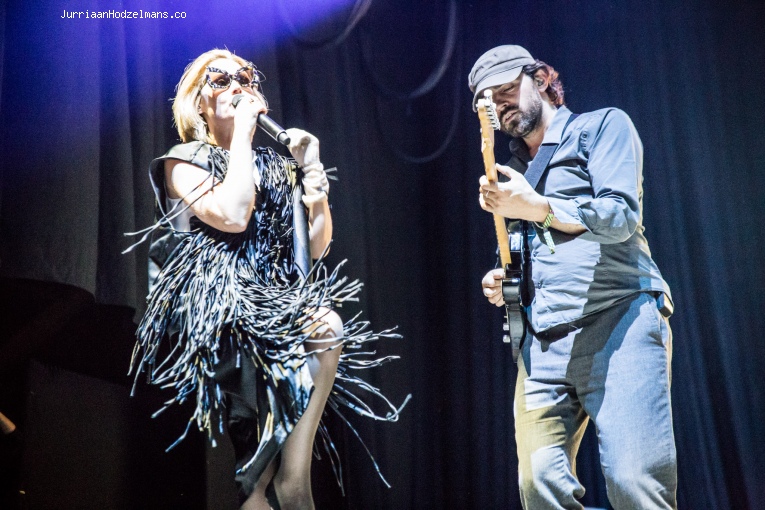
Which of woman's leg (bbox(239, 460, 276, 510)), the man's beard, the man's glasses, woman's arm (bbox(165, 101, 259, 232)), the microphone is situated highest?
the man's glasses

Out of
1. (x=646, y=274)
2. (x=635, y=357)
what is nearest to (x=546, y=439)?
(x=635, y=357)

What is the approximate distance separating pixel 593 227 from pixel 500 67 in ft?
2.19

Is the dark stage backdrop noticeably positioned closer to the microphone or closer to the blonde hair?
the blonde hair

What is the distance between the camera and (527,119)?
2.20m

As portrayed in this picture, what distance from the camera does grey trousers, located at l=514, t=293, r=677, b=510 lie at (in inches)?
68.6

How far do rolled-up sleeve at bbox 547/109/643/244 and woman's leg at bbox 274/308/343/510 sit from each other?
24.5 inches

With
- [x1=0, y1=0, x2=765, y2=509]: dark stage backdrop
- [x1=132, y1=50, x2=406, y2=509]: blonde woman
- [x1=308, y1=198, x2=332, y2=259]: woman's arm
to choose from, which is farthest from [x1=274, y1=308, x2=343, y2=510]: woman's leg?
[x1=0, y1=0, x2=765, y2=509]: dark stage backdrop

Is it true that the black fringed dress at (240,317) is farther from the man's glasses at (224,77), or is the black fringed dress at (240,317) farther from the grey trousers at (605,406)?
the grey trousers at (605,406)

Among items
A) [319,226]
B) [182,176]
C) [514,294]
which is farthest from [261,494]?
[514,294]

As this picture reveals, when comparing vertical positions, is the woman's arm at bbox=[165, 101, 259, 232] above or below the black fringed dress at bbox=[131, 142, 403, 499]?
above

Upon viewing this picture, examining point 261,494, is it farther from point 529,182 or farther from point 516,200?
point 529,182

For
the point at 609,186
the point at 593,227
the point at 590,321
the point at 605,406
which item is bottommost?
the point at 605,406

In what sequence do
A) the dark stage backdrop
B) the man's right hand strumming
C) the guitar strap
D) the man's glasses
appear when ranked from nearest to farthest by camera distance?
the man's glasses < the guitar strap < the man's right hand strumming < the dark stage backdrop

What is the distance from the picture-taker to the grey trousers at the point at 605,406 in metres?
1.74
